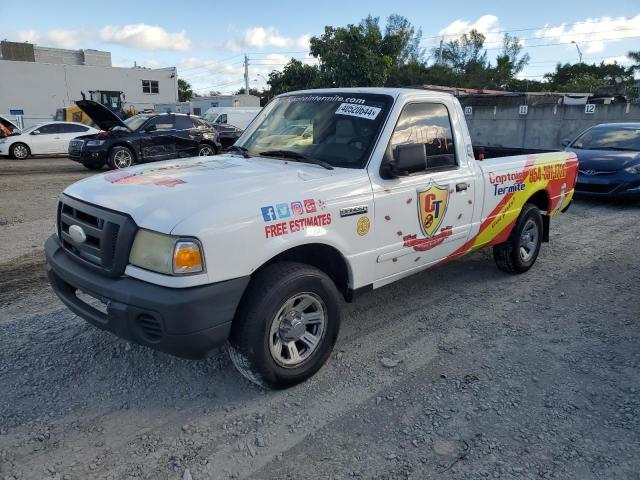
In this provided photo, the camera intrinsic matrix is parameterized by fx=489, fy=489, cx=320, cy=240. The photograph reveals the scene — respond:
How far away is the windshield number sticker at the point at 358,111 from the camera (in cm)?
381

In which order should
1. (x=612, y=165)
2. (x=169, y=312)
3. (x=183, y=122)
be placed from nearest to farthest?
(x=169, y=312), (x=612, y=165), (x=183, y=122)

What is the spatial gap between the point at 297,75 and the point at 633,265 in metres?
41.8

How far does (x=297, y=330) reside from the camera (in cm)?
319

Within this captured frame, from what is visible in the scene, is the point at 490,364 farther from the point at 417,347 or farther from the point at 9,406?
the point at 9,406

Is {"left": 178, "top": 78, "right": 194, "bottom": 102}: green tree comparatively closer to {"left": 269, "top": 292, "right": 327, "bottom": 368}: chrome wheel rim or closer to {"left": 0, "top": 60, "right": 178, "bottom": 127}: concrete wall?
{"left": 0, "top": 60, "right": 178, "bottom": 127}: concrete wall

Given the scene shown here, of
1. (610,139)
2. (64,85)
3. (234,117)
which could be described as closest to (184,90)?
(64,85)

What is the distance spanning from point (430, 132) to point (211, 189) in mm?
2052

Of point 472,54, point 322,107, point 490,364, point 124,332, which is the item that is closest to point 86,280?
point 124,332

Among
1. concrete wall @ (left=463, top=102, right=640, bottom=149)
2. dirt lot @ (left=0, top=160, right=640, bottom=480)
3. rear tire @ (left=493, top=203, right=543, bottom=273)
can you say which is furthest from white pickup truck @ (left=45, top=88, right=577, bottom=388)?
concrete wall @ (left=463, top=102, right=640, bottom=149)

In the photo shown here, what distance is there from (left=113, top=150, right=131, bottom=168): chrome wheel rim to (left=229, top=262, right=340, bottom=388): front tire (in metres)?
12.2

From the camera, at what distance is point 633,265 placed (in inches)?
234

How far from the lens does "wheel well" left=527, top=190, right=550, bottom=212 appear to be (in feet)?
18.2

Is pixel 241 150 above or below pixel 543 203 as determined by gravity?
above

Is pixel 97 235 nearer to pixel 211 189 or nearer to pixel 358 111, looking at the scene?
pixel 211 189
